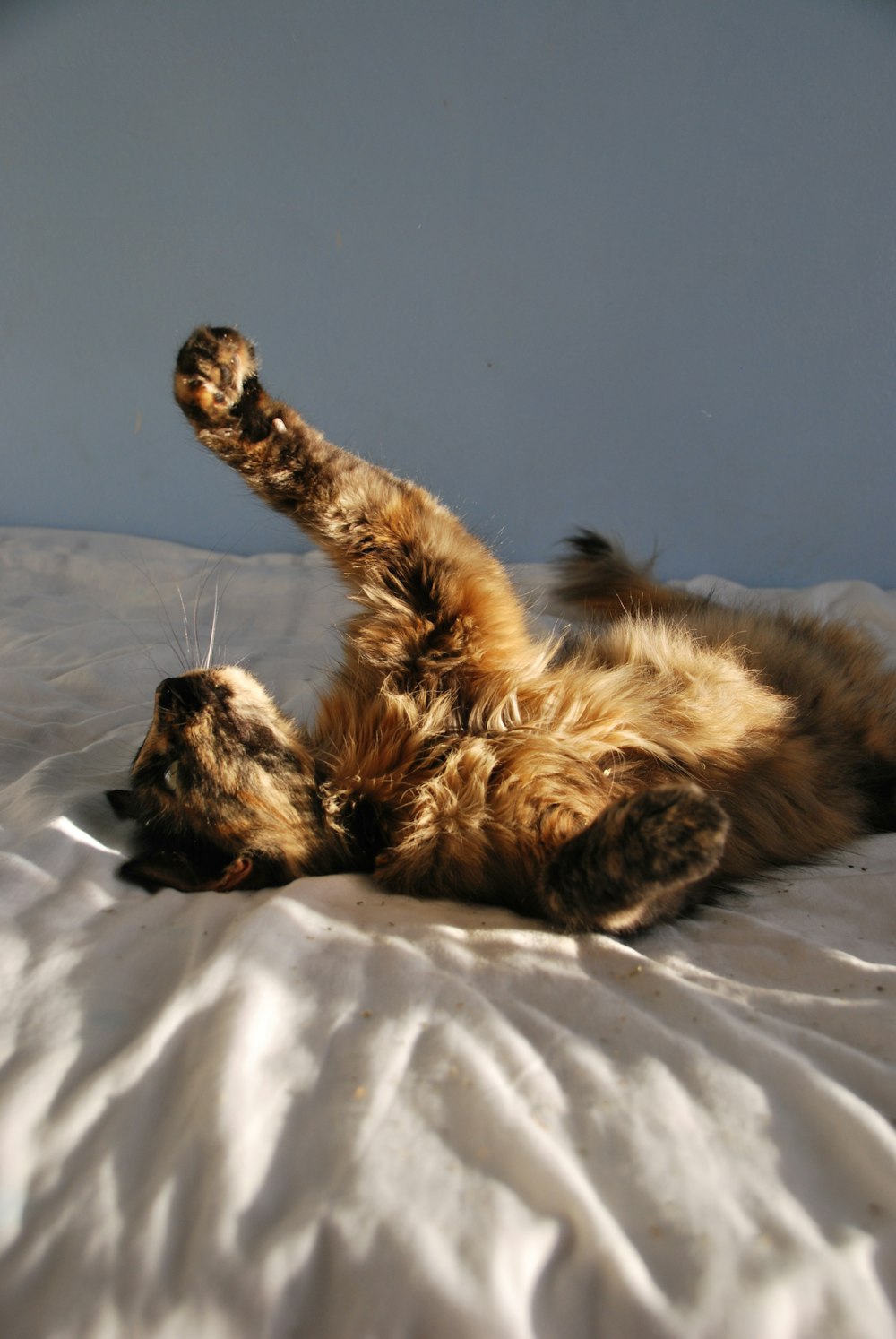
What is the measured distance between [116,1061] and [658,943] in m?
0.72

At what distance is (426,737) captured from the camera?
4.92 feet

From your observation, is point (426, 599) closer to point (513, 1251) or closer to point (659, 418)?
point (513, 1251)

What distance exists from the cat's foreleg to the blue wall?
0.87m

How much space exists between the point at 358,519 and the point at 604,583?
0.89m

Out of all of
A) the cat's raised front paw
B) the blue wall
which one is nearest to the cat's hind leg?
the cat's raised front paw

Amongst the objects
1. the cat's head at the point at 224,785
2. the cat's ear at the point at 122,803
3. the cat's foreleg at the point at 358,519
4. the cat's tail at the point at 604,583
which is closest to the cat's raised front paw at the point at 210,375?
the cat's foreleg at the point at 358,519

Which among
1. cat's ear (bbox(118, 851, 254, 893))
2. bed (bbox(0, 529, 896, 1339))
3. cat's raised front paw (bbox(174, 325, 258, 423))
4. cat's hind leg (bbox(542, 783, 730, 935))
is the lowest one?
cat's ear (bbox(118, 851, 254, 893))

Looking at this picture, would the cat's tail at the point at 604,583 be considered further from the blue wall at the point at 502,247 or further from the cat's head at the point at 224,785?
the cat's head at the point at 224,785

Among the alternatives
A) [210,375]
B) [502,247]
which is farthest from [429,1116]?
[502,247]

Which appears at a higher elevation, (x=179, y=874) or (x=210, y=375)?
(x=210, y=375)

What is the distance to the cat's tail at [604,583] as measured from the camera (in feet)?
7.10

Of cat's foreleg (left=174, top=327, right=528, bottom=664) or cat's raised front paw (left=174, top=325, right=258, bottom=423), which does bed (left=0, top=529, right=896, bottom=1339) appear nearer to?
cat's foreleg (left=174, top=327, right=528, bottom=664)

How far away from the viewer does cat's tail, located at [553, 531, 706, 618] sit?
2.16m

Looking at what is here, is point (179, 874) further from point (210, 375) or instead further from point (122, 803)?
point (210, 375)
